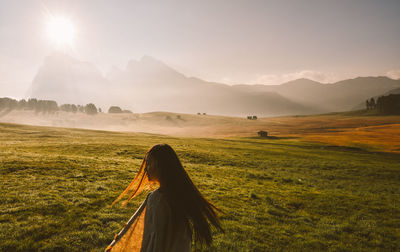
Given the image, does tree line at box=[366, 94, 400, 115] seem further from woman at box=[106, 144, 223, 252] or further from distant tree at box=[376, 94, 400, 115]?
woman at box=[106, 144, 223, 252]

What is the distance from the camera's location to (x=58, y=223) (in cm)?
988

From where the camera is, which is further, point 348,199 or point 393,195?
point 393,195

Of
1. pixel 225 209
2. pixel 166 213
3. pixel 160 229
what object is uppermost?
pixel 166 213

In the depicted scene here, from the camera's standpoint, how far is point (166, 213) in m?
3.69

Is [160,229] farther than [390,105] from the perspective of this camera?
No

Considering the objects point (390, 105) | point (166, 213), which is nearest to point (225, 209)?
point (166, 213)

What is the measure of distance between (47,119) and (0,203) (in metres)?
218

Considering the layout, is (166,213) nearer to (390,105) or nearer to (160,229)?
(160,229)

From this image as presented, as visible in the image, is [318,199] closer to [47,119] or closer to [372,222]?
[372,222]

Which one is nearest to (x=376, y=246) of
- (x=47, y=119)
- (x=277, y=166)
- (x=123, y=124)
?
(x=277, y=166)

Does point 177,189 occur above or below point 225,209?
above

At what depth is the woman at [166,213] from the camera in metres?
3.63

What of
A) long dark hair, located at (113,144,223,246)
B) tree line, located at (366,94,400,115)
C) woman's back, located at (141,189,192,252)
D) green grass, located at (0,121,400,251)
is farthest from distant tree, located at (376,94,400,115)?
woman's back, located at (141,189,192,252)

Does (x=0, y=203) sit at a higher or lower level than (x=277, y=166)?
higher
